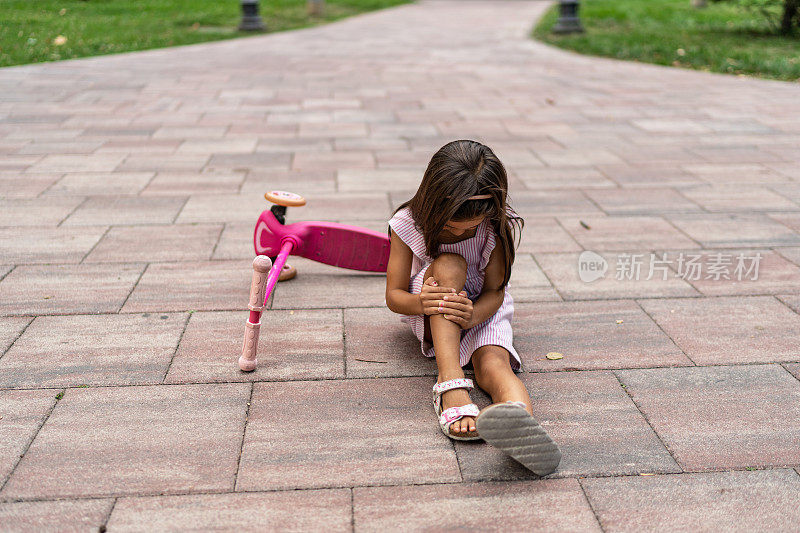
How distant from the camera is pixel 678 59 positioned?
11727mm

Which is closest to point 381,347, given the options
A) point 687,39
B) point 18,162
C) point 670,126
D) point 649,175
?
point 649,175

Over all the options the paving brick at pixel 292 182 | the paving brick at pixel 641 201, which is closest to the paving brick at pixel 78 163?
the paving brick at pixel 292 182

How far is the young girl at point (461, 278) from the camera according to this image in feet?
8.36

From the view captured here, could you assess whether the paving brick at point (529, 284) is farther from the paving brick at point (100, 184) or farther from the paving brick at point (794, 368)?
the paving brick at point (100, 184)

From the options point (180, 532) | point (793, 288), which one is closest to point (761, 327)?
point (793, 288)

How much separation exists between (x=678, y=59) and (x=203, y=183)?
29.0 feet

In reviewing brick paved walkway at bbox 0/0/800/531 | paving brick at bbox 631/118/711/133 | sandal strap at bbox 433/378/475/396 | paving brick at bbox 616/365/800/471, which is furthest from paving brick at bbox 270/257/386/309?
paving brick at bbox 631/118/711/133

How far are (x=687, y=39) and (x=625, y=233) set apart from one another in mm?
10475

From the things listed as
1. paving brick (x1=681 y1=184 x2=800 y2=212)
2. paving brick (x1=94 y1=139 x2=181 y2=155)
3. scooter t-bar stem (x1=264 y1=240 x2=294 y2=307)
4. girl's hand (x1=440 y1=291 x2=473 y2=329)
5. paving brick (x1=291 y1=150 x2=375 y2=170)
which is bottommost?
paving brick (x1=94 y1=139 x2=181 y2=155)

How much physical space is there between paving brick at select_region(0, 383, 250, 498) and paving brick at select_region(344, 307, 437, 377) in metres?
0.48

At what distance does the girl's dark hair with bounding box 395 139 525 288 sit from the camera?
2.54 m

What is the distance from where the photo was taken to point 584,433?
8.30 feet

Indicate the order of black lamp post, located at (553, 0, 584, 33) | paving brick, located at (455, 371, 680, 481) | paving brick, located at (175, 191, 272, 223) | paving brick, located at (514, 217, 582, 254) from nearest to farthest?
paving brick, located at (455, 371, 680, 481) < paving brick, located at (514, 217, 582, 254) < paving brick, located at (175, 191, 272, 223) < black lamp post, located at (553, 0, 584, 33)

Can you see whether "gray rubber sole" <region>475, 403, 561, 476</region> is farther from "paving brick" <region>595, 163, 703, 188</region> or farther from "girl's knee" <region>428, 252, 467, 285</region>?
"paving brick" <region>595, 163, 703, 188</region>
